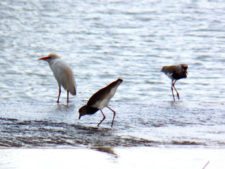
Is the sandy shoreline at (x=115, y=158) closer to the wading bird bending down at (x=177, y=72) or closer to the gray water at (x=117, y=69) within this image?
the gray water at (x=117, y=69)

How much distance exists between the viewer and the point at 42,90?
549 inches

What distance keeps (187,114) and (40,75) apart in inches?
199

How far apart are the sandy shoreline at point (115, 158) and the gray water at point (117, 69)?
0.43 meters

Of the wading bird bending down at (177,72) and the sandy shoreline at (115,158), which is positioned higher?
the wading bird bending down at (177,72)

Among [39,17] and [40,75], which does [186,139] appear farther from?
[39,17]

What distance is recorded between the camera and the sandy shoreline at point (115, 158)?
7445 mm

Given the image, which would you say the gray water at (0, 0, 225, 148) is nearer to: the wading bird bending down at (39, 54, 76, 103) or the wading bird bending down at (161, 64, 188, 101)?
the wading bird bending down at (39, 54, 76, 103)

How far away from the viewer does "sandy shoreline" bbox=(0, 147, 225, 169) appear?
24.4ft

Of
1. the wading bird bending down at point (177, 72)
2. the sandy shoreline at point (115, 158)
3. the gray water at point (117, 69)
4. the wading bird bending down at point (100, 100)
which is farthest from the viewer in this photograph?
the wading bird bending down at point (177, 72)

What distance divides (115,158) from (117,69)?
8300mm

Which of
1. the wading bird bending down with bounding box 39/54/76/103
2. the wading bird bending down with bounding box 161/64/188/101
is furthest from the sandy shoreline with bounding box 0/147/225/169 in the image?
the wading bird bending down with bounding box 161/64/188/101

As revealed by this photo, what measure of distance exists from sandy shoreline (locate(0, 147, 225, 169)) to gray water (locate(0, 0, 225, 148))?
434 mm

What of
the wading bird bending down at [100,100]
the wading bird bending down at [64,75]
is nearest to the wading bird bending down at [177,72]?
the wading bird bending down at [64,75]

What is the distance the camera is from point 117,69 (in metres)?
16.1
